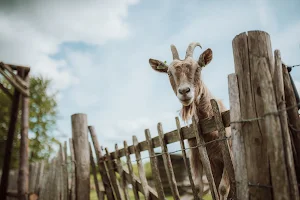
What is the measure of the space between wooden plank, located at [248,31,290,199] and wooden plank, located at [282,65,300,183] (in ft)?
0.53

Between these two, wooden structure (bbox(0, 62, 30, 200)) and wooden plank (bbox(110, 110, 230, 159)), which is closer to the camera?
wooden plank (bbox(110, 110, 230, 159))

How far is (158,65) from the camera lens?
3779mm

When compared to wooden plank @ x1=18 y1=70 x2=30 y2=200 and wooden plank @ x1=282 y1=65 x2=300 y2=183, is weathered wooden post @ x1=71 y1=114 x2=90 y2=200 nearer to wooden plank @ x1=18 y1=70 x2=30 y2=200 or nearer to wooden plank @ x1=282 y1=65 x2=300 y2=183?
wooden plank @ x1=18 y1=70 x2=30 y2=200

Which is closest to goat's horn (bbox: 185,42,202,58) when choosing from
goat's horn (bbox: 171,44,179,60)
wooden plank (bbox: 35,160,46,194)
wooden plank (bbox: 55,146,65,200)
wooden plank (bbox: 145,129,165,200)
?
goat's horn (bbox: 171,44,179,60)

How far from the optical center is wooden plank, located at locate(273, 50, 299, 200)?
155cm

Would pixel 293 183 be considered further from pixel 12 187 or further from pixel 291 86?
pixel 12 187

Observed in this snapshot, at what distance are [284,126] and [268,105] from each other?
0.17m

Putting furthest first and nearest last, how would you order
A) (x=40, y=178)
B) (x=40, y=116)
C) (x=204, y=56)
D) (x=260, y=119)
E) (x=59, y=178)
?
1. (x=40, y=116)
2. (x=40, y=178)
3. (x=59, y=178)
4. (x=204, y=56)
5. (x=260, y=119)

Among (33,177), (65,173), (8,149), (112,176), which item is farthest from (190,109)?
(33,177)

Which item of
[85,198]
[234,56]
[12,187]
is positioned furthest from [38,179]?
[234,56]

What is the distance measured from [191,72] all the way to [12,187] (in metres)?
14.3

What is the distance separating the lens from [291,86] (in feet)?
6.02

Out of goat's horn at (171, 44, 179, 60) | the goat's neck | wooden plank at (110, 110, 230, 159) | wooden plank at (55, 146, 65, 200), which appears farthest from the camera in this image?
wooden plank at (55, 146, 65, 200)

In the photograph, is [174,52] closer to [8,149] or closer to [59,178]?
[8,149]
